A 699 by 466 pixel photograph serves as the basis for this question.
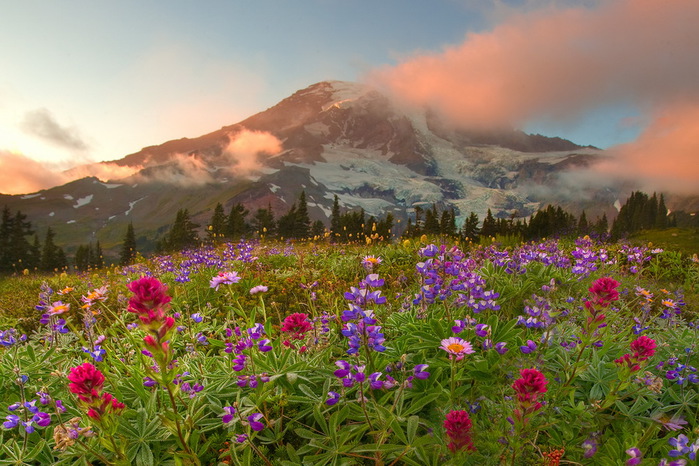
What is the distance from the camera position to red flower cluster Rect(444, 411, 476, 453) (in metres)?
1.73

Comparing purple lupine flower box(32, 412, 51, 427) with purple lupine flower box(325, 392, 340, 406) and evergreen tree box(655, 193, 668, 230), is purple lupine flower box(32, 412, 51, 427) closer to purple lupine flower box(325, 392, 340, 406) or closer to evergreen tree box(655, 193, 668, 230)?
purple lupine flower box(325, 392, 340, 406)

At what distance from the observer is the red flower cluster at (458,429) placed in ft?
5.69

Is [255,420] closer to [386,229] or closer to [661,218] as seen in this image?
[386,229]

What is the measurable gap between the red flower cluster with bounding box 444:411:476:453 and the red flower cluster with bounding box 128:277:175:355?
4.37ft

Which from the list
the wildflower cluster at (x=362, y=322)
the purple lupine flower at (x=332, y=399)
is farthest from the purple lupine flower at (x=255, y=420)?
the wildflower cluster at (x=362, y=322)

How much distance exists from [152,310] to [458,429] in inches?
58.6

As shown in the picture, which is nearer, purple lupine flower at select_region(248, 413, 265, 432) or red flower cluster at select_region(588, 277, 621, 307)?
purple lupine flower at select_region(248, 413, 265, 432)

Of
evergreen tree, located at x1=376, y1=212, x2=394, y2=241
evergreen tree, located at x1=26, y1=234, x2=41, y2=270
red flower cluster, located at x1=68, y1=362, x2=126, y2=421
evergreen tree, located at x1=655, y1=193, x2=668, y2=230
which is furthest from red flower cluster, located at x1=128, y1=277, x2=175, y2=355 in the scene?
→ evergreen tree, located at x1=655, y1=193, x2=668, y2=230

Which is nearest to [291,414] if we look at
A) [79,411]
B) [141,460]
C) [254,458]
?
[254,458]

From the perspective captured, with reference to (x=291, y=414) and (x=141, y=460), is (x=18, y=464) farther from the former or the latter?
(x=291, y=414)

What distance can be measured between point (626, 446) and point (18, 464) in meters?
3.62

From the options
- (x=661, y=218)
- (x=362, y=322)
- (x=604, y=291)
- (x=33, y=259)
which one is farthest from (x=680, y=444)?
(x=661, y=218)

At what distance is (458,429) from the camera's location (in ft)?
5.73

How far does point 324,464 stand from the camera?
214 cm
